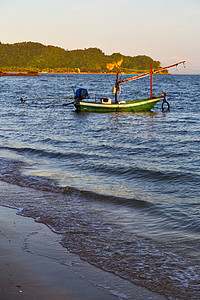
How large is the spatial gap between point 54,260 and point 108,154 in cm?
1141

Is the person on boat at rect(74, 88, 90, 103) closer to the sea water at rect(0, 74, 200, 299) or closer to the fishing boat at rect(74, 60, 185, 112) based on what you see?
the fishing boat at rect(74, 60, 185, 112)

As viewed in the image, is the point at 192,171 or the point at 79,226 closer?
the point at 79,226

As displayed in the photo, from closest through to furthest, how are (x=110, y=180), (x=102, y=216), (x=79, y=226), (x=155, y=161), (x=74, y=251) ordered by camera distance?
1. (x=74, y=251)
2. (x=79, y=226)
3. (x=102, y=216)
4. (x=110, y=180)
5. (x=155, y=161)

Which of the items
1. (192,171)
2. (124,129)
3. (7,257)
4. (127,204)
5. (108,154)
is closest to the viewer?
(7,257)

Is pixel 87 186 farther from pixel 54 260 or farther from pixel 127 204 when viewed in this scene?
pixel 54 260

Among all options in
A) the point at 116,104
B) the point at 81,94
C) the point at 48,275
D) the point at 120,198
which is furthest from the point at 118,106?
the point at 48,275

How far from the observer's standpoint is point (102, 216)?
8805 mm

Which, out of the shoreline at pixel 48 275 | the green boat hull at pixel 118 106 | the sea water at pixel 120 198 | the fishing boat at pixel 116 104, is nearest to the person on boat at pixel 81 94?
the fishing boat at pixel 116 104

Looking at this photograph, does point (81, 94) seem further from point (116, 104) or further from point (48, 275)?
point (48, 275)

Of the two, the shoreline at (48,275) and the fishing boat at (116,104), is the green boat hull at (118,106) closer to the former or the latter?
the fishing boat at (116,104)

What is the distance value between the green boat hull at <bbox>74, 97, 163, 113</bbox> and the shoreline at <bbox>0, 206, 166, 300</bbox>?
31403mm

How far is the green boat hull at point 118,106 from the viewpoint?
37.9 metres

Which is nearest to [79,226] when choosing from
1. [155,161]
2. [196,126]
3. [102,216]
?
[102,216]

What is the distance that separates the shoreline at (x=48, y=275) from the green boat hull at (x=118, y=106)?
31.4 m
